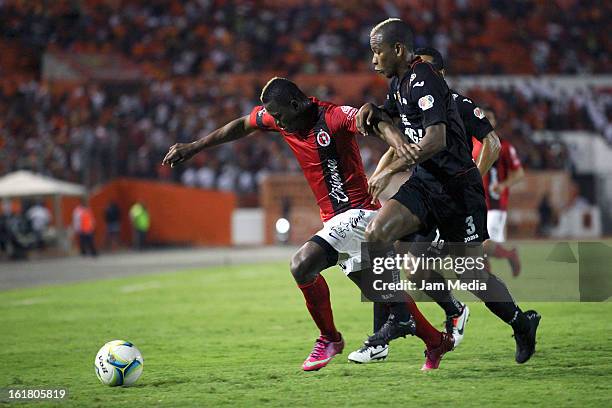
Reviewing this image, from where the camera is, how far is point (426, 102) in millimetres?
6406

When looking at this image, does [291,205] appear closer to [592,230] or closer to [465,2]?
[592,230]

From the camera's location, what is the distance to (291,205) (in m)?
29.4

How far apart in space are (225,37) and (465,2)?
357 inches

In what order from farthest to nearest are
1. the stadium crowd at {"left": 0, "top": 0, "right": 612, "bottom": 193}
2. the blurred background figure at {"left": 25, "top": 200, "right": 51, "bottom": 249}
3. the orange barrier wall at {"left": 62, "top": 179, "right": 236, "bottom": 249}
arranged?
the stadium crowd at {"left": 0, "top": 0, "right": 612, "bottom": 193}
the orange barrier wall at {"left": 62, "top": 179, "right": 236, "bottom": 249}
the blurred background figure at {"left": 25, "top": 200, "right": 51, "bottom": 249}

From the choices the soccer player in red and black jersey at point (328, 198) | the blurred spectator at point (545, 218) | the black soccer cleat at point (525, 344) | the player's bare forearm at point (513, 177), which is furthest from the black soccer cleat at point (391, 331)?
the blurred spectator at point (545, 218)

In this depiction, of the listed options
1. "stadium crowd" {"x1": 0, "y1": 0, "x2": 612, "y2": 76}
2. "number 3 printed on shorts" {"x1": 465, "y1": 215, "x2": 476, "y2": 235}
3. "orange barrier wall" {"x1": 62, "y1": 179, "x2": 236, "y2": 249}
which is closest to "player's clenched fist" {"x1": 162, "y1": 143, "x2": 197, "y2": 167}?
"number 3 printed on shorts" {"x1": 465, "y1": 215, "x2": 476, "y2": 235}

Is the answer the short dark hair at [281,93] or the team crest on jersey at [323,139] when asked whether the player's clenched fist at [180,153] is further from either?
the team crest on jersey at [323,139]

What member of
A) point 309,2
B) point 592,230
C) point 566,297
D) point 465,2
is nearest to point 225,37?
point 309,2

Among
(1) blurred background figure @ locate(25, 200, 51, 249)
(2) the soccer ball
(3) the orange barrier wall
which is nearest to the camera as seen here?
(2) the soccer ball

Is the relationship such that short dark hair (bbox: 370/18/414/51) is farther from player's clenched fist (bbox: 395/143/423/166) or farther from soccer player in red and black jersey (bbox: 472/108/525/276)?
soccer player in red and black jersey (bbox: 472/108/525/276)

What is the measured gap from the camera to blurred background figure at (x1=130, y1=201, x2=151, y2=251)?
28641mm

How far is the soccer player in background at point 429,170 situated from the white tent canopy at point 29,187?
20.9m

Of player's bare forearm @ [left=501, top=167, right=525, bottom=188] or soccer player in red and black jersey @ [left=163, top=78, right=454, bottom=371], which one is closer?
soccer player in red and black jersey @ [left=163, top=78, right=454, bottom=371]

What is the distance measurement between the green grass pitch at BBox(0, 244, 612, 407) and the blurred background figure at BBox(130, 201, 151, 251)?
47.6 ft
